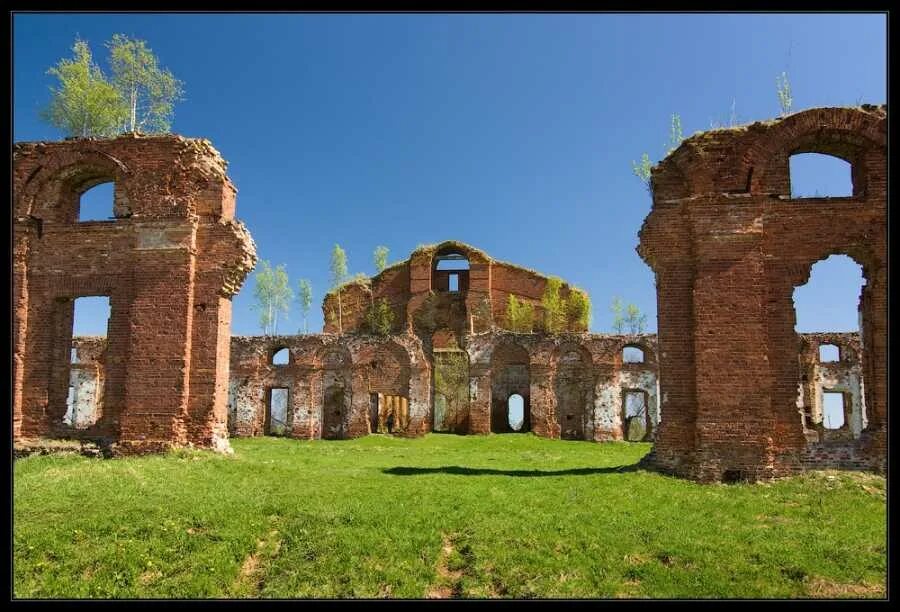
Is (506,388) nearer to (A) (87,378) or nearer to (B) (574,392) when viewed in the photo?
(B) (574,392)

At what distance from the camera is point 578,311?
36.9 meters

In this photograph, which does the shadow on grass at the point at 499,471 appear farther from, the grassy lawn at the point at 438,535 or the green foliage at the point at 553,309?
the green foliage at the point at 553,309

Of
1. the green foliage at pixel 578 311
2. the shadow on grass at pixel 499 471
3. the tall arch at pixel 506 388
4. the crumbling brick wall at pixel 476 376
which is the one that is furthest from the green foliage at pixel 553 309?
the shadow on grass at pixel 499 471

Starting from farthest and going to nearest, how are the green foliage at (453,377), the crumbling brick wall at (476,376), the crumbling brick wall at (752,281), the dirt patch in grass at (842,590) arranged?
the green foliage at (453,377) → the crumbling brick wall at (476,376) → the crumbling brick wall at (752,281) → the dirt patch in grass at (842,590)

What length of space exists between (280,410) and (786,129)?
30.3 metres

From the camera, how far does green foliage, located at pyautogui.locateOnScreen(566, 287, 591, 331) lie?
36844 mm

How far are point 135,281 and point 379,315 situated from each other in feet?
81.4

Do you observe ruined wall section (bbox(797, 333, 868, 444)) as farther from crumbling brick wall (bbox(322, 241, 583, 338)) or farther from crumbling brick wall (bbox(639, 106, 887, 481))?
crumbling brick wall (bbox(639, 106, 887, 481))

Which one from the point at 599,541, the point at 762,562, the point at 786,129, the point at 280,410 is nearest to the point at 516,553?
the point at 599,541

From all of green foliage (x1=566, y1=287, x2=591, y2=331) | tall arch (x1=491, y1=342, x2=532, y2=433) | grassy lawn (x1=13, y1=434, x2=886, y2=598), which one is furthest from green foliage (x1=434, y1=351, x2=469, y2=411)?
grassy lawn (x1=13, y1=434, x2=886, y2=598)

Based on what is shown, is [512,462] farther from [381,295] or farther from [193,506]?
[381,295]

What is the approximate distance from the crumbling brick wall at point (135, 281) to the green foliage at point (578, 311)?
25534mm

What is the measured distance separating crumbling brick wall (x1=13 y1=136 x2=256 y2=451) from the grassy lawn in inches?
73.0

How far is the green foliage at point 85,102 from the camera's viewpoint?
620 inches
